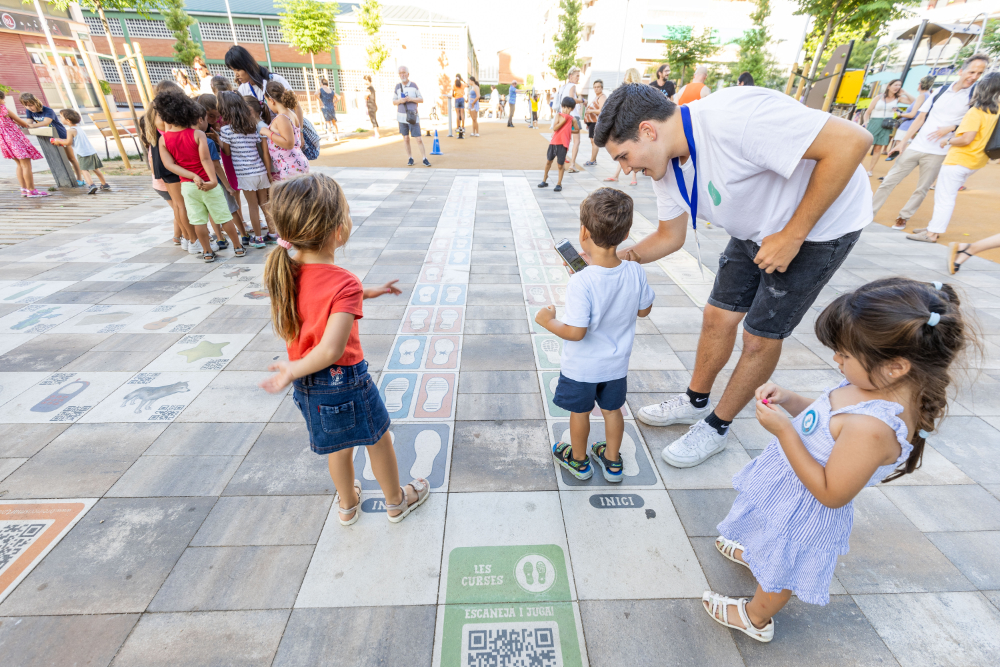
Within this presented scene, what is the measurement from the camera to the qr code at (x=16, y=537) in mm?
1985

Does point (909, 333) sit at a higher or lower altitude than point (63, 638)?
higher

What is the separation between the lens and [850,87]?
10805 millimetres

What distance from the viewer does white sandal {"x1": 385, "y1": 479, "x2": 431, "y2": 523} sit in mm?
2131

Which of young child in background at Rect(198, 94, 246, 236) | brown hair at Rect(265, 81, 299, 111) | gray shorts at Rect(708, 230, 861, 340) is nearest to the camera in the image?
gray shorts at Rect(708, 230, 861, 340)

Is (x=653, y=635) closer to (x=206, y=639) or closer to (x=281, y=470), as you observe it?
(x=206, y=639)

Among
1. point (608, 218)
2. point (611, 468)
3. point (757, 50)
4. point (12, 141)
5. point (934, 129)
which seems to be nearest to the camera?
point (608, 218)

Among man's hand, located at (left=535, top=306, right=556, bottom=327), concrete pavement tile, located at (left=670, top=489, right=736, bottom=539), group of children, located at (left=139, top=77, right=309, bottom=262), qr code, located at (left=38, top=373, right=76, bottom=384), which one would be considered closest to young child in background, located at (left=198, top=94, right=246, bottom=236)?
group of children, located at (left=139, top=77, right=309, bottom=262)

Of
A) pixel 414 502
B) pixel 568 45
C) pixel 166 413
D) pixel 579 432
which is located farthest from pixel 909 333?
pixel 568 45

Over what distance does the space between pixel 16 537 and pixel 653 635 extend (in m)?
2.88

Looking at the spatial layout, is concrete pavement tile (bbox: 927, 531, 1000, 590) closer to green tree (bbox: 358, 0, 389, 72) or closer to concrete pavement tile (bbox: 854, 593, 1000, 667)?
concrete pavement tile (bbox: 854, 593, 1000, 667)

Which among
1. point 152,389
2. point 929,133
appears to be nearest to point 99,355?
point 152,389

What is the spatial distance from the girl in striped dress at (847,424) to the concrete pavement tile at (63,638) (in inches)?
94.8

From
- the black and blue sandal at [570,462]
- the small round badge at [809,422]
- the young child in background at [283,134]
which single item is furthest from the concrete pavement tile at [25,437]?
the small round badge at [809,422]

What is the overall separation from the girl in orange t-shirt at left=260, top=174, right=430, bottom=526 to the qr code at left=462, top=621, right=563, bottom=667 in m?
0.86
